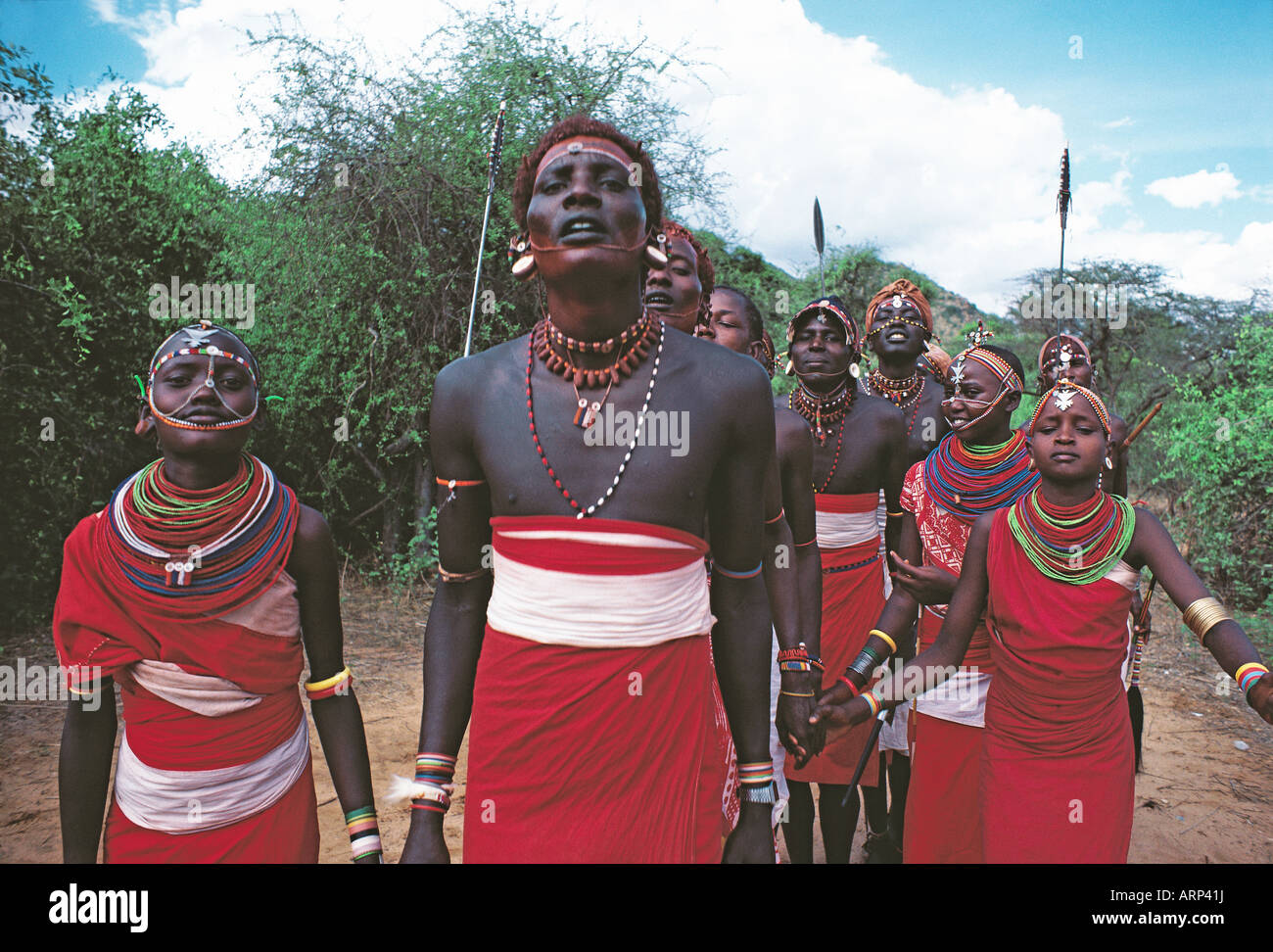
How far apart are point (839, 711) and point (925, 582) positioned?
2.86 feet

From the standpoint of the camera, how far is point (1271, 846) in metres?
4.75

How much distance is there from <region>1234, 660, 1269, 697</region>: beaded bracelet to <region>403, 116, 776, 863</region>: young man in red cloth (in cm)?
148

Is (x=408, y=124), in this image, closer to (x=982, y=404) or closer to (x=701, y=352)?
(x=982, y=404)

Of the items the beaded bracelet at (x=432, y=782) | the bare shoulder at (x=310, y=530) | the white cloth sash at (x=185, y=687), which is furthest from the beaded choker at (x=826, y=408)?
the white cloth sash at (x=185, y=687)

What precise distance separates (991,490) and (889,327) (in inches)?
81.0

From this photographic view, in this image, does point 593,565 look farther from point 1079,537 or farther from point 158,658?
point 1079,537

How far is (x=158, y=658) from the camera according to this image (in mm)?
2248

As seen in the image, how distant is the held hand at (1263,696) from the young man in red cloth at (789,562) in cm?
121

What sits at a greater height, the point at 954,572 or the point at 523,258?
the point at 523,258

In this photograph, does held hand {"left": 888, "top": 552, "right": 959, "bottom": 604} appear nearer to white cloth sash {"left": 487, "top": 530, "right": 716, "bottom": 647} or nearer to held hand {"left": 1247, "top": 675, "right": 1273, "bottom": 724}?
held hand {"left": 1247, "top": 675, "right": 1273, "bottom": 724}

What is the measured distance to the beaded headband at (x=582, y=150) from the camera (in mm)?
1940

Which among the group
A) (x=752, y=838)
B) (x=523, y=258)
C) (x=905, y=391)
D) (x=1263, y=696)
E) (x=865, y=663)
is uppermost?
(x=523, y=258)

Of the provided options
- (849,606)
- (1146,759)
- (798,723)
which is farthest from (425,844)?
(1146,759)

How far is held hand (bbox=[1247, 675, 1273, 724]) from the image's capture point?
7.80 ft
